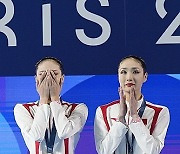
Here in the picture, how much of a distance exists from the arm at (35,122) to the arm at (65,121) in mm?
77

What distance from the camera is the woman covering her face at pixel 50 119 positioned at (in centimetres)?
437

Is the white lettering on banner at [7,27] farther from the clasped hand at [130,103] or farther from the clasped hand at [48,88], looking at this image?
the clasped hand at [130,103]

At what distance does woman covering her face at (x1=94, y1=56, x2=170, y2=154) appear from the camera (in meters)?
4.21

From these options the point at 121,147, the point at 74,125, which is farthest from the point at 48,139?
the point at 121,147

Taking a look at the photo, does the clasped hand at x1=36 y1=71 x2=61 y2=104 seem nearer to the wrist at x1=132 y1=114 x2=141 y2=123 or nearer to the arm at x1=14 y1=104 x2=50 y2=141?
the arm at x1=14 y1=104 x2=50 y2=141

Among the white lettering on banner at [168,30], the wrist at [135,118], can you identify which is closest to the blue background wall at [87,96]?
the white lettering on banner at [168,30]

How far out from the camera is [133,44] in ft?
16.7

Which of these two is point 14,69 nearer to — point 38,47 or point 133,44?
point 38,47

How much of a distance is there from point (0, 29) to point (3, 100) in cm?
70

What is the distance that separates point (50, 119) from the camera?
14.7 feet

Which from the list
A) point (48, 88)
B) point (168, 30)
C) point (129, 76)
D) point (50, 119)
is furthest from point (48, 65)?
point (168, 30)

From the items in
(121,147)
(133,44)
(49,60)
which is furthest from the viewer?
(133,44)

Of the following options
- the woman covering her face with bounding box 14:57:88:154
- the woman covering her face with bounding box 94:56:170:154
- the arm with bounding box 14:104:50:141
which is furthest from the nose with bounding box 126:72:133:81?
the arm with bounding box 14:104:50:141

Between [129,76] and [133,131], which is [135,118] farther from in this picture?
[129,76]
